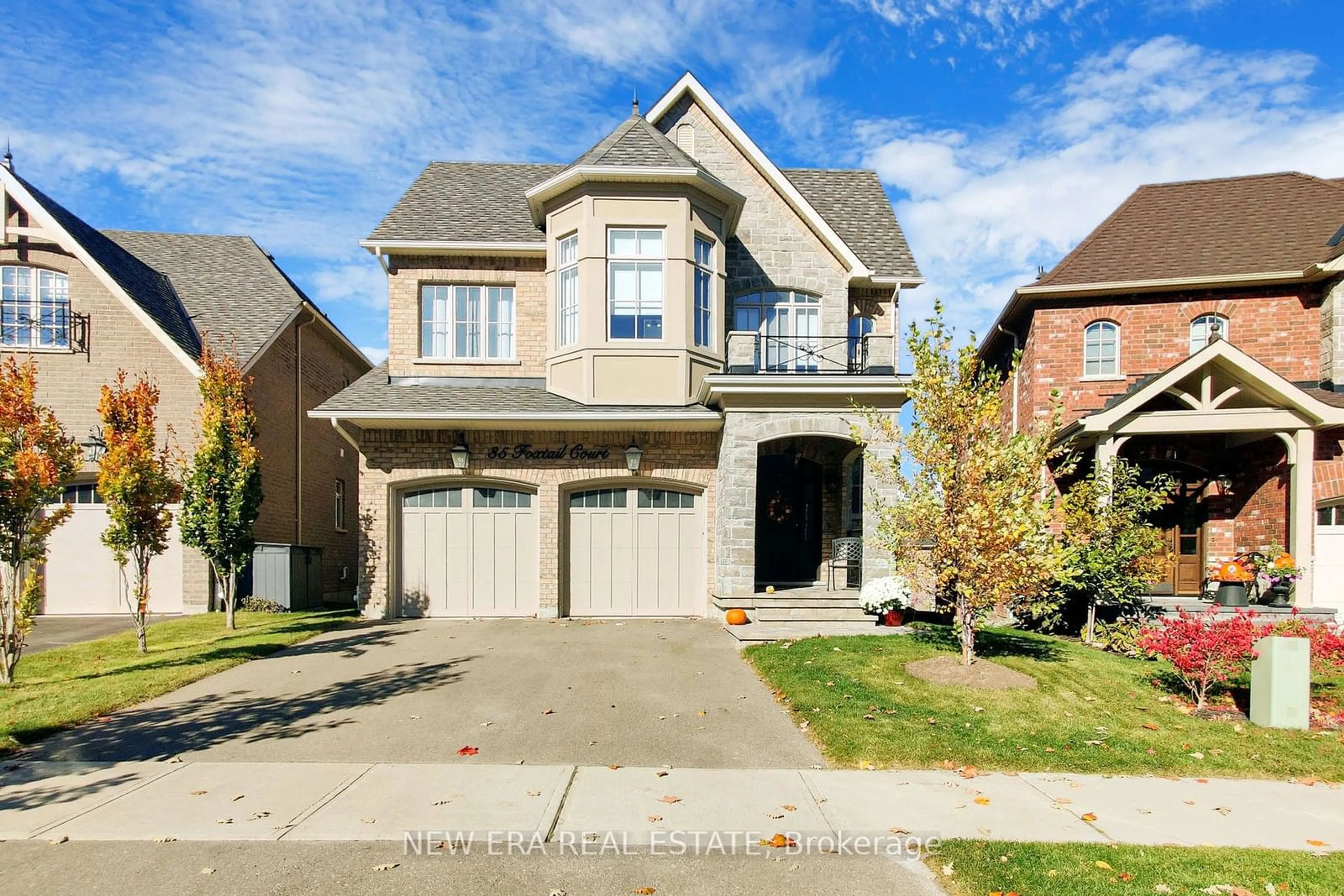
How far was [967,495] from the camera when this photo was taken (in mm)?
8695

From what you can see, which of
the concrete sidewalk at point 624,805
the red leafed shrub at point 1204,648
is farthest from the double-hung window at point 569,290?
the red leafed shrub at point 1204,648

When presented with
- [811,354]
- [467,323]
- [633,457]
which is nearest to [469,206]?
[467,323]

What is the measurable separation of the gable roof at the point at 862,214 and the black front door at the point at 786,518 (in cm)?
450

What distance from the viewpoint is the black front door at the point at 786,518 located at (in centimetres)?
1625

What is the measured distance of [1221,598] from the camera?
13664 mm

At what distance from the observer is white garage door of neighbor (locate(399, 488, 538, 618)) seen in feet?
47.9

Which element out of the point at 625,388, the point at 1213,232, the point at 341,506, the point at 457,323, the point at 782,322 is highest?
the point at 1213,232

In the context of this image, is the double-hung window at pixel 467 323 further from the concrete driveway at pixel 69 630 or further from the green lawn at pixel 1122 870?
the green lawn at pixel 1122 870

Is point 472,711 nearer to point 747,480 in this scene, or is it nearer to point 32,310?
point 747,480

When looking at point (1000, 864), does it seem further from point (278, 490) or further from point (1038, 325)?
point (278, 490)

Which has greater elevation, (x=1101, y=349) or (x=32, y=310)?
(x=32, y=310)

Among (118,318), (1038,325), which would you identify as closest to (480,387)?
(118,318)

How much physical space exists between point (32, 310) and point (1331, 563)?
1018 inches

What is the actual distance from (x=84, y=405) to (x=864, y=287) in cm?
1639
